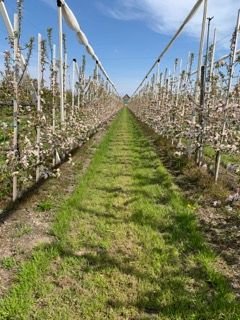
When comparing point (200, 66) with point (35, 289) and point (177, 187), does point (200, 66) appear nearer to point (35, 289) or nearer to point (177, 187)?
point (177, 187)

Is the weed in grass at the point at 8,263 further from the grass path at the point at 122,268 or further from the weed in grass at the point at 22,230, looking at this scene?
the weed in grass at the point at 22,230

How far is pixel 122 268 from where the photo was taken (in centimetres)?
354

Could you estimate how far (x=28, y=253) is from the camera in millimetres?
3734

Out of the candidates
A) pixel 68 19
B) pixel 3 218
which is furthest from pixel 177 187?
pixel 68 19

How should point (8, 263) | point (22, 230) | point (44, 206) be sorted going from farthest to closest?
1. point (44, 206)
2. point (22, 230)
3. point (8, 263)

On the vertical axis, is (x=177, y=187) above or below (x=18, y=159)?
below

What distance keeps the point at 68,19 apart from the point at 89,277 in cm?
664

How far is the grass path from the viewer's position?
2.88m

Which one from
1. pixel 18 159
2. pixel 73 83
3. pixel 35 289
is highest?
pixel 73 83

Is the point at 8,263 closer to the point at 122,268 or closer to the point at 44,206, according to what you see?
the point at 122,268

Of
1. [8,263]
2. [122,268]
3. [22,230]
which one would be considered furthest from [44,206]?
[122,268]

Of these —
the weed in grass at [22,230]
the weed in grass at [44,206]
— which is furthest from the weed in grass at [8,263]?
the weed in grass at [44,206]

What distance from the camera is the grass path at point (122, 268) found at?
2.88 meters

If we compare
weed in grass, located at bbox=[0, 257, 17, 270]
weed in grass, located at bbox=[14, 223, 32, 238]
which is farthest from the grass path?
weed in grass, located at bbox=[14, 223, 32, 238]
